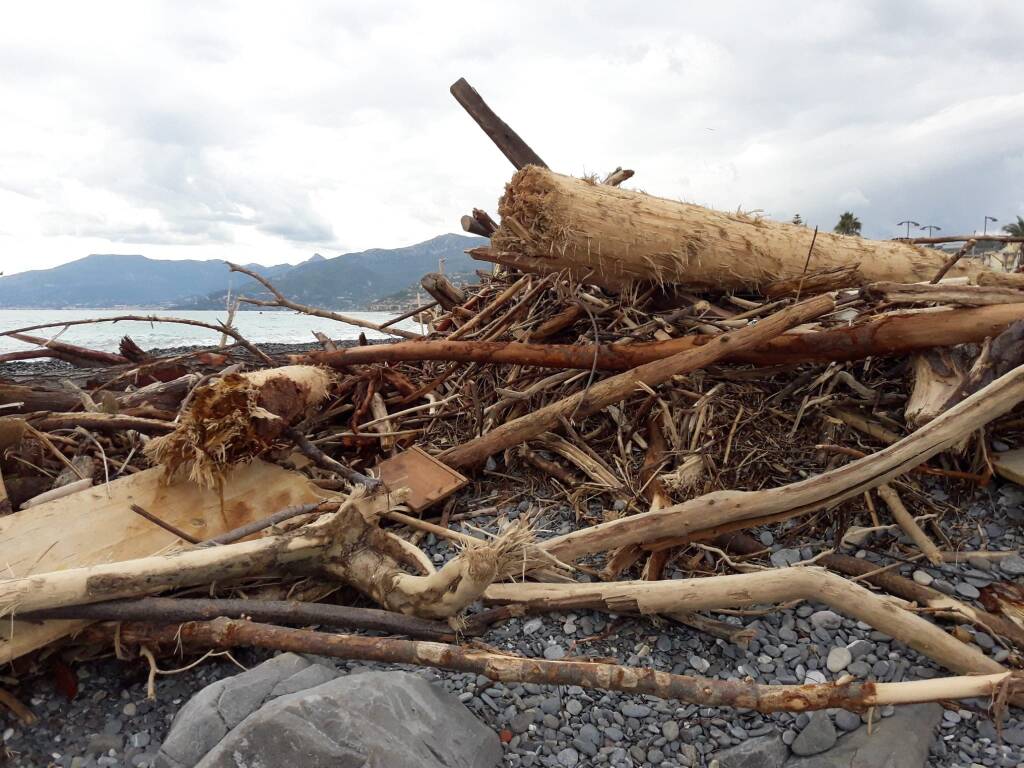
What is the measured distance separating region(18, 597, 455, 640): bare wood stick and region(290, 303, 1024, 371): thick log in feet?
5.91

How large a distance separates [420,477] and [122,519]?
153 cm

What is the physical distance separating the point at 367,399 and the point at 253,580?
1.99 m

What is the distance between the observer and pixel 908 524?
2994 mm

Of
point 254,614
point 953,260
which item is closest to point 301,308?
point 254,614

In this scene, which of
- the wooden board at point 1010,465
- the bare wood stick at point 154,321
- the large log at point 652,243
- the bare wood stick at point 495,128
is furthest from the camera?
the bare wood stick at point 495,128

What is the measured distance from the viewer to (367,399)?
15.4ft

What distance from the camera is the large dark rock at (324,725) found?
1.87m

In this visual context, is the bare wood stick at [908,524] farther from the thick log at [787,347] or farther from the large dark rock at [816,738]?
the large dark rock at [816,738]

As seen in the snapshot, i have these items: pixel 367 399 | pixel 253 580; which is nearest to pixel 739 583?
pixel 253 580

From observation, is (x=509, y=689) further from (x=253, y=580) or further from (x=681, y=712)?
(x=253, y=580)

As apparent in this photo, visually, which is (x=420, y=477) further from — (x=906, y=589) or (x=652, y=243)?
(x=906, y=589)

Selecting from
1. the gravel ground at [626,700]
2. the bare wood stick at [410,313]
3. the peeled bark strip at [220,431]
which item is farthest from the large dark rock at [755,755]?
the bare wood stick at [410,313]

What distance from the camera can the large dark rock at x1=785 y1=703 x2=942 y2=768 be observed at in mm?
2055

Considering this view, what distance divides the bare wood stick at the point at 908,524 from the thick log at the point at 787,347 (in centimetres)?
82
